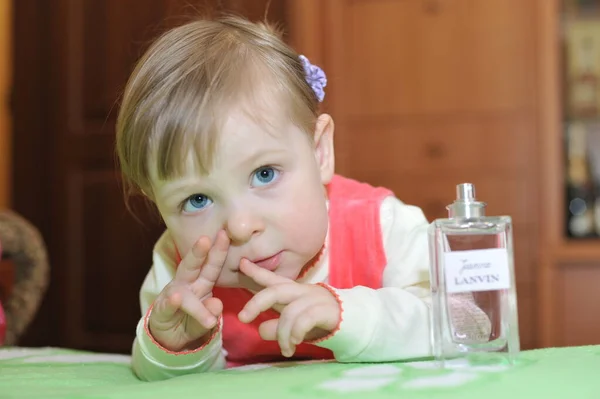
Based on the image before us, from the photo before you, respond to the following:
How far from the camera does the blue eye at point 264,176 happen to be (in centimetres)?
83

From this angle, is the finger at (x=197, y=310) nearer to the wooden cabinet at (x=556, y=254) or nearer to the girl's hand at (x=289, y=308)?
the girl's hand at (x=289, y=308)

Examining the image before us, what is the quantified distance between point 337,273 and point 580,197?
1.87 metres

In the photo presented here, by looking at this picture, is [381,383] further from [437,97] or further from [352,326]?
[437,97]

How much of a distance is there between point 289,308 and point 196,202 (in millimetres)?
173

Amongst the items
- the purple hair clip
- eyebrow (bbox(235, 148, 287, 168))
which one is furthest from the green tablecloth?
the purple hair clip

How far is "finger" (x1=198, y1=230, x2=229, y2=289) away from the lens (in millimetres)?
809

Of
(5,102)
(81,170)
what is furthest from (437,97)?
(5,102)

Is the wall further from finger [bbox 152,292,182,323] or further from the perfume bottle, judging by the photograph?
the perfume bottle

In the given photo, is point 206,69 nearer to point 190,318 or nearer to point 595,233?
point 190,318

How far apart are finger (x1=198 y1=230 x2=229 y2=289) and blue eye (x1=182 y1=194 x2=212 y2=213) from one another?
0.04 meters

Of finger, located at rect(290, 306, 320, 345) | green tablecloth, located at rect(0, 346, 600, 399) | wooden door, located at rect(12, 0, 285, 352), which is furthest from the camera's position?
wooden door, located at rect(12, 0, 285, 352)

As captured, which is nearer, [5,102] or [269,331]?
[269,331]

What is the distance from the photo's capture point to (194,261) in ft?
2.68

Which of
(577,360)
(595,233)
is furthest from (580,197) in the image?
(577,360)
